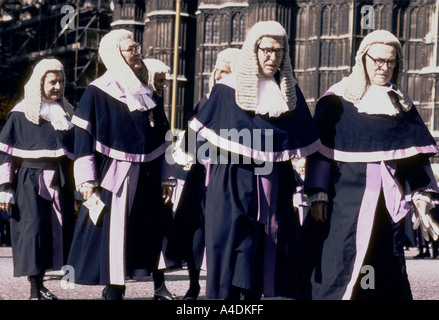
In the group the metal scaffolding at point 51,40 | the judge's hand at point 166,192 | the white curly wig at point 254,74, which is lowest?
the judge's hand at point 166,192

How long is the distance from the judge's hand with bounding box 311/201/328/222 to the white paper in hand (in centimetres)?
155

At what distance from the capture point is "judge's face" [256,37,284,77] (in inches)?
257

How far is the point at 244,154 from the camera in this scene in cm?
642

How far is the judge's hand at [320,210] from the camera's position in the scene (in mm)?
6457

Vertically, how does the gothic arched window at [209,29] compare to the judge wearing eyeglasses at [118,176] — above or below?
above

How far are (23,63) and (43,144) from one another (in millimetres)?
44085

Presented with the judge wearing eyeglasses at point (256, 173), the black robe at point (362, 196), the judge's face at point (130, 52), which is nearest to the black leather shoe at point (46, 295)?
the judge's face at point (130, 52)

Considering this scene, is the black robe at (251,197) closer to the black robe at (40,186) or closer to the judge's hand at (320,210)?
the judge's hand at (320,210)

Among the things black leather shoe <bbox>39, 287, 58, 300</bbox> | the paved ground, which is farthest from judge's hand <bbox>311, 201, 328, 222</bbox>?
black leather shoe <bbox>39, 287, 58, 300</bbox>

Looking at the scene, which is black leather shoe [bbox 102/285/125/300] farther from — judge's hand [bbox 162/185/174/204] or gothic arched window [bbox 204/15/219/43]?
gothic arched window [bbox 204/15/219/43]

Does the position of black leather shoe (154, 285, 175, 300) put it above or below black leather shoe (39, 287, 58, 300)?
above

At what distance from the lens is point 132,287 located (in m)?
10.0

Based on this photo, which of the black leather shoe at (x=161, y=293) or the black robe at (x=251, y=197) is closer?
the black robe at (x=251, y=197)

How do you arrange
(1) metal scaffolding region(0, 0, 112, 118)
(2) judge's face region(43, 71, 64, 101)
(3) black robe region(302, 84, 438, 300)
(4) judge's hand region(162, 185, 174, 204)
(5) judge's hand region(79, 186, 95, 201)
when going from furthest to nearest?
1. (1) metal scaffolding region(0, 0, 112, 118)
2. (2) judge's face region(43, 71, 64, 101)
3. (4) judge's hand region(162, 185, 174, 204)
4. (5) judge's hand region(79, 186, 95, 201)
5. (3) black robe region(302, 84, 438, 300)
